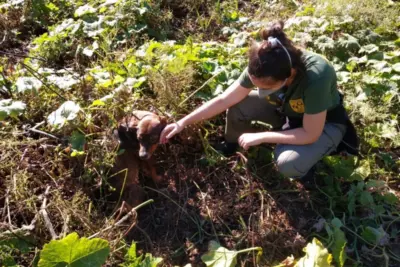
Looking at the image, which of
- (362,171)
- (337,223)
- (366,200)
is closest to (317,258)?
(337,223)

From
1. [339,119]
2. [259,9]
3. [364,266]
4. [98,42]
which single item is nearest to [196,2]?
[259,9]

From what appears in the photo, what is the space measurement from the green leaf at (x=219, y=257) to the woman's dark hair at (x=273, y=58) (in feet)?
3.41

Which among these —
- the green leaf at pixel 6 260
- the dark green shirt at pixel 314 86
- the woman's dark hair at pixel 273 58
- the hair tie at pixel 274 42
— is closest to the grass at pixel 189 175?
the green leaf at pixel 6 260

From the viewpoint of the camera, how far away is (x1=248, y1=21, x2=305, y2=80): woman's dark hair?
7.61ft

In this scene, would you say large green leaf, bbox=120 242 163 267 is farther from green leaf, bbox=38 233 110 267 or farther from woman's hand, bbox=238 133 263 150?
woman's hand, bbox=238 133 263 150

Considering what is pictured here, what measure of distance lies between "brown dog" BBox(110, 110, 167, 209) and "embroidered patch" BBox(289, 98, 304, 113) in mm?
850

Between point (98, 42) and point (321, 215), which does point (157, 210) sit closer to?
point (321, 215)

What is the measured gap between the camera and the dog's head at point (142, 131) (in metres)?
2.72

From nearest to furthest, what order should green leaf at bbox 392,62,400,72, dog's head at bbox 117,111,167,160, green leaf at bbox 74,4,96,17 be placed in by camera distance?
dog's head at bbox 117,111,167,160 → green leaf at bbox 392,62,400,72 → green leaf at bbox 74,4,96,17

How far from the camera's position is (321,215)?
283cm

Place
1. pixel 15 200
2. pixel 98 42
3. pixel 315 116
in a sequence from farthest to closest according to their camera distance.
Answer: pixel 98 42 < pixel 15 200 < pixel 315 116

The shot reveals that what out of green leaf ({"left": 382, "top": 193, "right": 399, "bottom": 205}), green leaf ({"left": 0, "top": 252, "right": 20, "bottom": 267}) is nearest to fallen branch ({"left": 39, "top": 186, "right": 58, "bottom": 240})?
green leaf ({"left": 0, "top": 252, "right": 20, "bottom": 267})

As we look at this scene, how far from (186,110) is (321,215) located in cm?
126

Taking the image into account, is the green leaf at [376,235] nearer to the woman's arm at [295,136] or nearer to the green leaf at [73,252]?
the woman's arm at [295,136]
